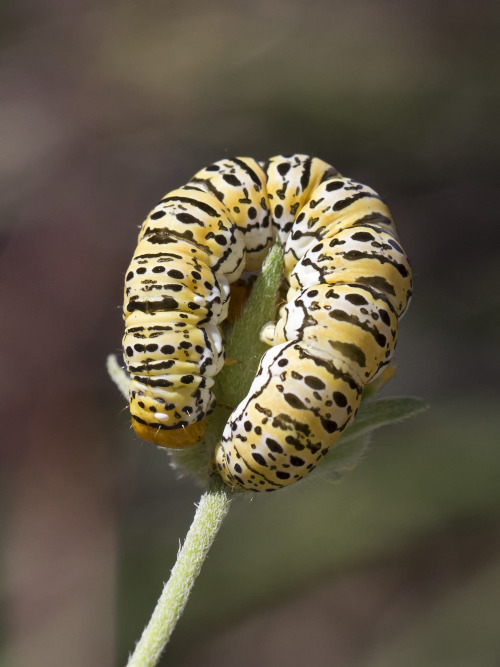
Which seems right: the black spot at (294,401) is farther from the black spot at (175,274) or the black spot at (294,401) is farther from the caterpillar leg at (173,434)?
the black spot at (175,274)

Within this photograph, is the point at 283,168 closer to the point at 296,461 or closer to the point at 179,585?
the point at 296,461

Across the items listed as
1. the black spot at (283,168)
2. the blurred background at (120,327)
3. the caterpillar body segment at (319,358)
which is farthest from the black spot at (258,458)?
the blurred background at (120,327)

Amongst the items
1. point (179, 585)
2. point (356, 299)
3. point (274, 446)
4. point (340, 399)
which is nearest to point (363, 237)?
point (356, 299)

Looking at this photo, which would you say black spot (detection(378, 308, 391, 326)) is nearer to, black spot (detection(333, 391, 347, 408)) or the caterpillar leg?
black spot (detection(333, 391, 347, 408))

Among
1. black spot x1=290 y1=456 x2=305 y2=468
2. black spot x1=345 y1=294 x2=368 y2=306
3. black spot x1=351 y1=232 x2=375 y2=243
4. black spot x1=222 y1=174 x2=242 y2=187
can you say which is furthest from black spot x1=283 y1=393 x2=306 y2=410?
black spot x1=222 y1=174 x2=242 y2=187

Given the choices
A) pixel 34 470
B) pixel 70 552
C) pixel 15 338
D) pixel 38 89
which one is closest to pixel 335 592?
pixel 70 552

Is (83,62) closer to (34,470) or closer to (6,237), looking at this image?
(6,237)
